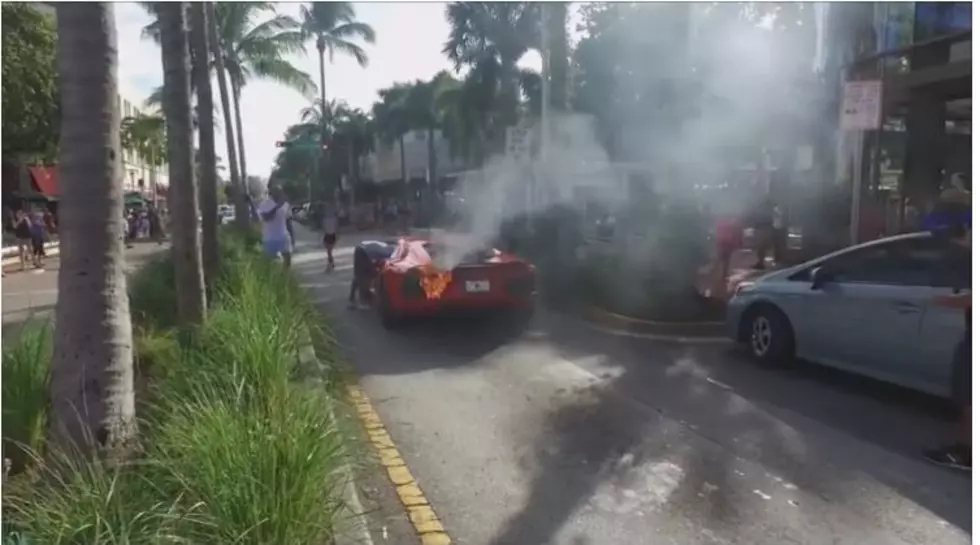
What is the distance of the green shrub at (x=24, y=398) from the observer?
160 inches

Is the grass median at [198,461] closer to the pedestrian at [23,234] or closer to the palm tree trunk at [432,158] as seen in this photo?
the pedestrian at [23,234]

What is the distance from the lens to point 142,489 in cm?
338

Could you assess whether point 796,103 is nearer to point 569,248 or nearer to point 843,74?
point 843,74

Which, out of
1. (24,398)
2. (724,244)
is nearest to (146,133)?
(724,244)

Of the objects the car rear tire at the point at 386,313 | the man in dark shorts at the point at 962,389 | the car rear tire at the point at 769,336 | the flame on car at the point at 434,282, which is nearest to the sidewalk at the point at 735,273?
the car rear tire at the point at 769,336

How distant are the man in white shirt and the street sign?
7114 mm

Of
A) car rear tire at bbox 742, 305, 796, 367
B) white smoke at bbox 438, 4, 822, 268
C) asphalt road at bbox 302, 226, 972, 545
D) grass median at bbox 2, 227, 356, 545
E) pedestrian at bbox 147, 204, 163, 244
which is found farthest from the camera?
pedestrian at bbox 147, 204, 163, 244

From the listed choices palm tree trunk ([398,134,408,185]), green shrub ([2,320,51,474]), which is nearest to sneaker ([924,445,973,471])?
green shrub ([2,320,51,474])

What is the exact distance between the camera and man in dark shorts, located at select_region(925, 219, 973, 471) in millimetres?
5047

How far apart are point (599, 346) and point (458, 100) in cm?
2469

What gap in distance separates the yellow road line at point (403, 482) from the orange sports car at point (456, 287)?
8.95 feet

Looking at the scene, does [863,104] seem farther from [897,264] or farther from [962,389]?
[962,389]

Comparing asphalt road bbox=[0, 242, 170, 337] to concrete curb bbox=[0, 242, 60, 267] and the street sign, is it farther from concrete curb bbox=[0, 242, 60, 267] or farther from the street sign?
the street sign

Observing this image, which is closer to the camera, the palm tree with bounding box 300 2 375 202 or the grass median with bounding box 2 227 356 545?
the grass median with bounding box 2 227 356 545
